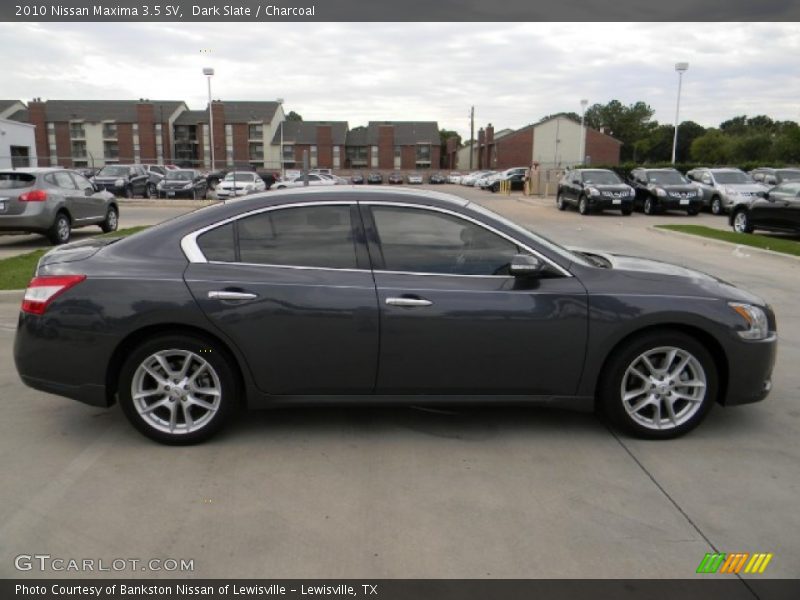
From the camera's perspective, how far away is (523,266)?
3982 mm

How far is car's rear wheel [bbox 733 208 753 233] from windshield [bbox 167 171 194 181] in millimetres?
23966

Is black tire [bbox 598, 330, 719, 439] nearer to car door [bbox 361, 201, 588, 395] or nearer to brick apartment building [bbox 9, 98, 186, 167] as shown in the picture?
car door [bbox 361, 201, 588, 395]

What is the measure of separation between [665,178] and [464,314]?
22321 mm

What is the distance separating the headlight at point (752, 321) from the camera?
4211 millimetres

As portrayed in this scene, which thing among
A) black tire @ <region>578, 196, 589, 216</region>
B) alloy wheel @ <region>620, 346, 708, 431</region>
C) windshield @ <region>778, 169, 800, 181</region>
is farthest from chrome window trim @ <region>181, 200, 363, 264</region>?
windshield @ <region>778, 169, 800, 181</region>

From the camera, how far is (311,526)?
3238 millimetres

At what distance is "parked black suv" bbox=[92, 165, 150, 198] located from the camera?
106 ft

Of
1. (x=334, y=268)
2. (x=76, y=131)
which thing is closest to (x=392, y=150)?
(x=76, y=131)

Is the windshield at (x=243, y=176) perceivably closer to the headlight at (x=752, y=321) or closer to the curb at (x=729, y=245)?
the curb at (x=729, y=245)

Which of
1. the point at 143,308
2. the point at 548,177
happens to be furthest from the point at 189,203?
the point at 143,308

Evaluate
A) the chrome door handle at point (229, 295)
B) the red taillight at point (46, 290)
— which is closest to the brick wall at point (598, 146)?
the chrome door handle at point (229, 295)

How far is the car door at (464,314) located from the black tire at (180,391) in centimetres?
97

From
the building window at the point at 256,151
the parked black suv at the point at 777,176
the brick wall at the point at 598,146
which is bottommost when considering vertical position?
the parked black suv at the point at 777,176

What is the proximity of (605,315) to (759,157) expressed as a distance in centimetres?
7758
